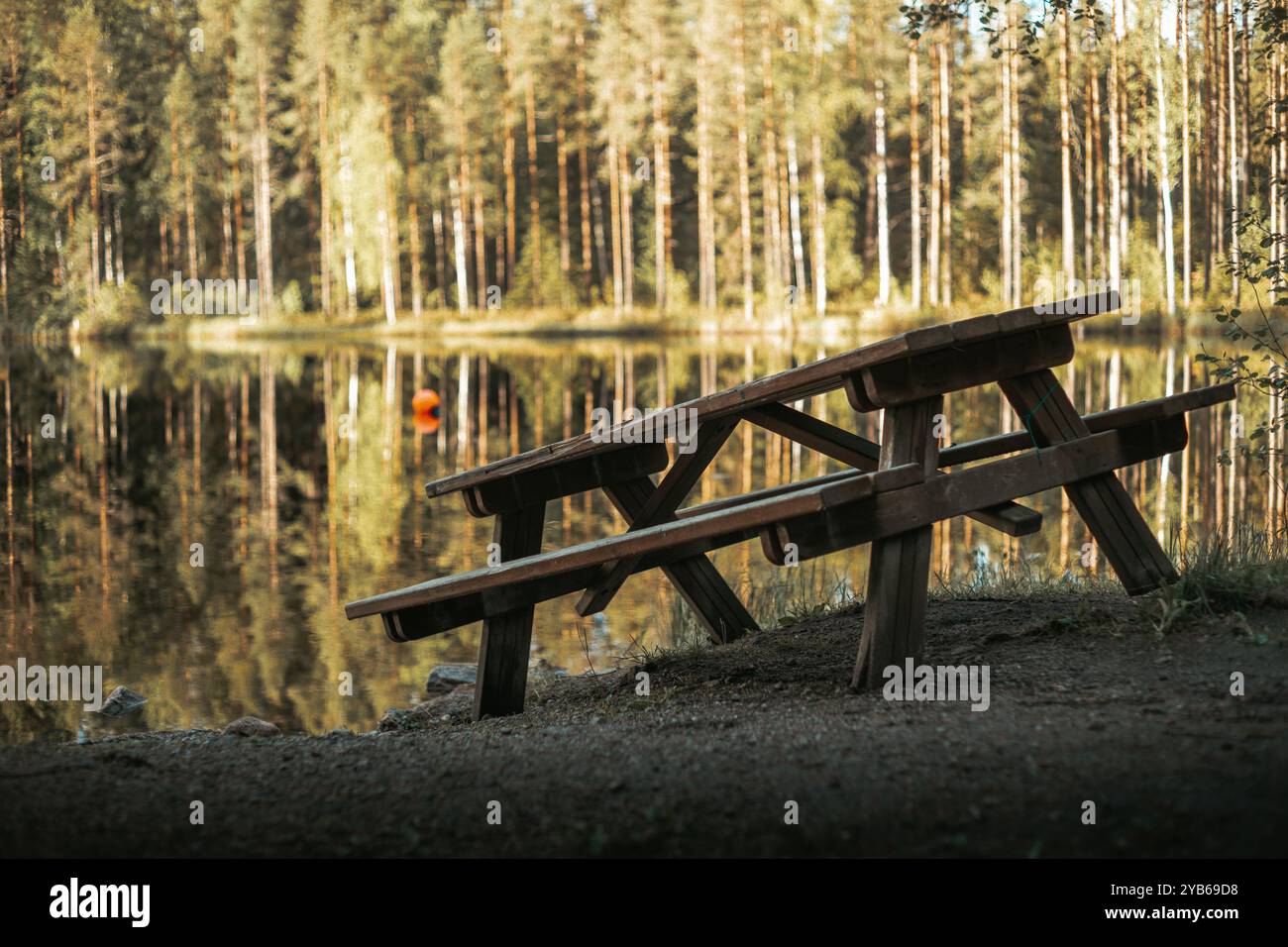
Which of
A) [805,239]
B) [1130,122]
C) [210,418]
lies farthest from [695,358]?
[805,239]

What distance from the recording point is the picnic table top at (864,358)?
5.88 metres

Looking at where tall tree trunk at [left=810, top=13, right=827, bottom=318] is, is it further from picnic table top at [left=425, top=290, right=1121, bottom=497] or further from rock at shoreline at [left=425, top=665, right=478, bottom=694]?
picnic table top at [left=425, top=290, right=1121, bottom=497]

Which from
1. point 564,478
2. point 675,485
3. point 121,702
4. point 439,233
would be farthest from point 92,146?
point 675,485

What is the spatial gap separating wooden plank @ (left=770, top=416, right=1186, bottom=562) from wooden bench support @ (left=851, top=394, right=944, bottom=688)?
0.41ft

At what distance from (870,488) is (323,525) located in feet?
42.9

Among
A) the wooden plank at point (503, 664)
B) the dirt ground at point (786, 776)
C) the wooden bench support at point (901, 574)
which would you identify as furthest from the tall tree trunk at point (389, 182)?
the dirt ground at point (786, 776)

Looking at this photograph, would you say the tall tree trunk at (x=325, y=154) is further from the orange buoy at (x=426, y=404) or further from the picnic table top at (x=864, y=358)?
the picnic table top at (x=864, y=358)

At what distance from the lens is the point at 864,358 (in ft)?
19.4

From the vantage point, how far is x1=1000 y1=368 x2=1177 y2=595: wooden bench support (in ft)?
21.2

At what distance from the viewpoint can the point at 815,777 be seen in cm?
464

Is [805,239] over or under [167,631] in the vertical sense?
over


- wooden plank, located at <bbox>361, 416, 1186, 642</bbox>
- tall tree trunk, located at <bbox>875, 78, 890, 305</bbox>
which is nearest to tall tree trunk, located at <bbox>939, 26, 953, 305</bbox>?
tall tree trunk, located at <bbox>875, 78, 890, 305</bbox>

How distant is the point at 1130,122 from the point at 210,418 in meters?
38.5
